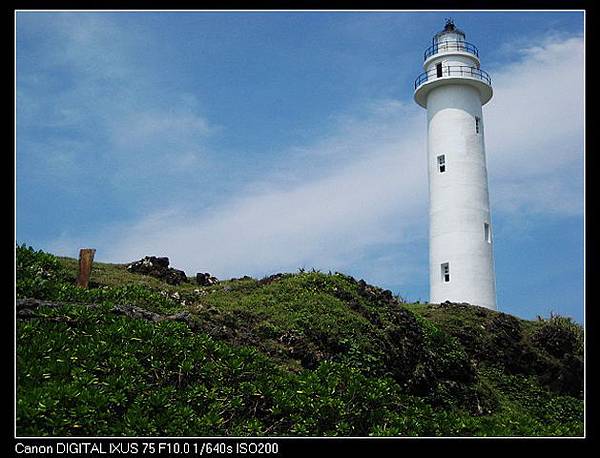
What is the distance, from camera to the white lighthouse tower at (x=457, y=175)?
83.6 feet

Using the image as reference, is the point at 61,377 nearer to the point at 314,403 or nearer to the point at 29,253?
the point at 314,403

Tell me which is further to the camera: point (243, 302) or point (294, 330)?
point (243, 302)

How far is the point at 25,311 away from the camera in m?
10.5

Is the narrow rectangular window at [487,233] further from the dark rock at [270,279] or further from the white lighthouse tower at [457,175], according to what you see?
the dark rock at [270,279]

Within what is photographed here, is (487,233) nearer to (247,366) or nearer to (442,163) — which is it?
(442,163)

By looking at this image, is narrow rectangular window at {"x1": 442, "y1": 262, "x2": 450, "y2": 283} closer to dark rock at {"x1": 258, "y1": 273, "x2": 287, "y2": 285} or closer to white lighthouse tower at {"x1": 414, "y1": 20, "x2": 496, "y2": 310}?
white lighthouse tower at {"x1": 414, "y1": 20, "x2": 496, "y2": 310}

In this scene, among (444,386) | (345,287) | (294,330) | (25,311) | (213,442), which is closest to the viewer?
(213,442)

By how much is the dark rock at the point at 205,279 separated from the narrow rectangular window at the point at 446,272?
390 inches

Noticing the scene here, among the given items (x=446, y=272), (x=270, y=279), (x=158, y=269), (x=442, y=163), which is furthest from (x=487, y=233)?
(x=158, y=269)

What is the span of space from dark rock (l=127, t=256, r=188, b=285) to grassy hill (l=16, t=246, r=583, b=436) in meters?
0.74

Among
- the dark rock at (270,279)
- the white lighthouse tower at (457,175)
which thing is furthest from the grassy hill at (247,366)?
the white lighthouse tower at (457,175)
